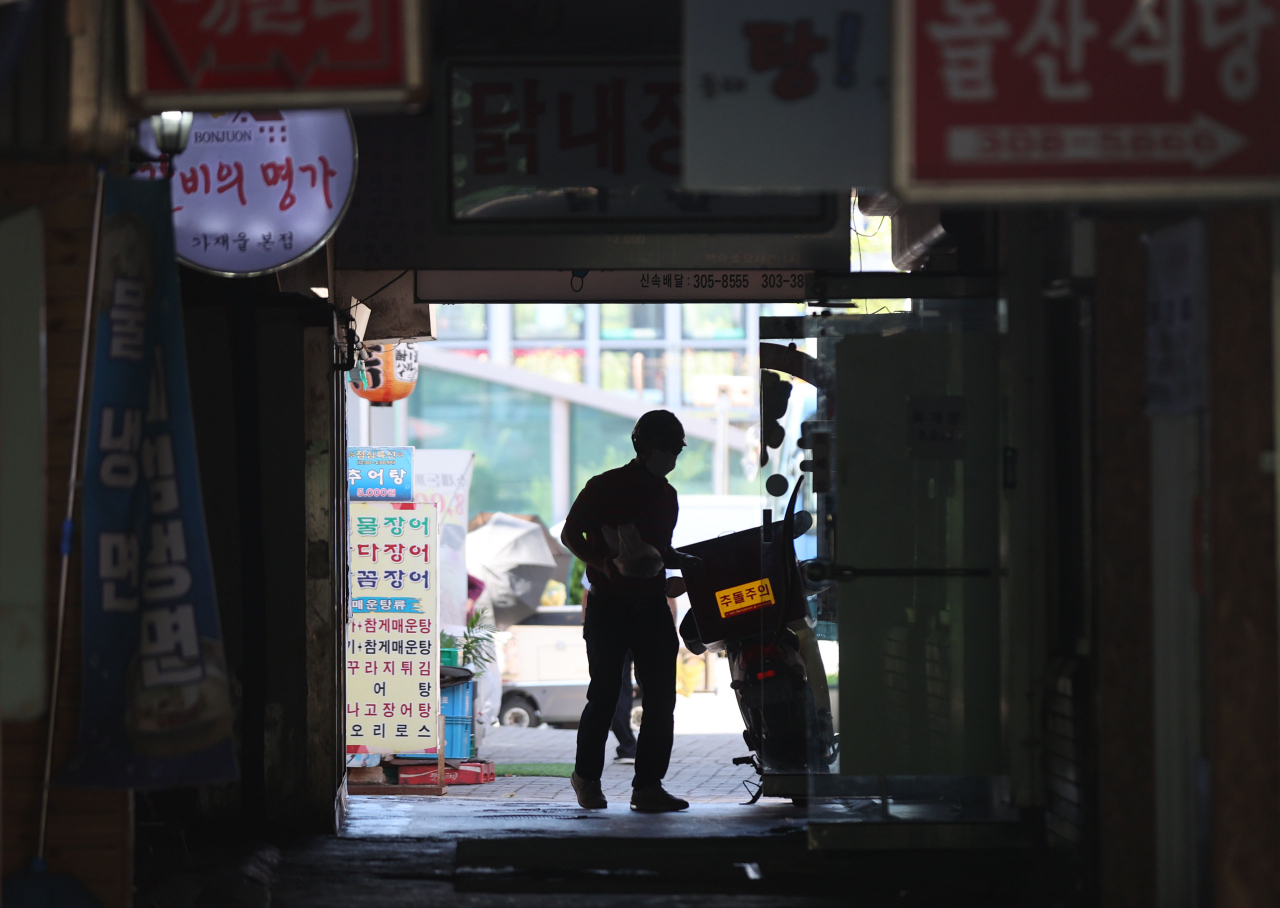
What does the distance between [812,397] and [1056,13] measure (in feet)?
9.51

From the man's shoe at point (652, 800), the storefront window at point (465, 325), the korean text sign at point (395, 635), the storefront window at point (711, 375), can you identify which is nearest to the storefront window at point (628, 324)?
the storefront window at point (711, 375)

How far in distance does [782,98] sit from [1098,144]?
35.6 inches

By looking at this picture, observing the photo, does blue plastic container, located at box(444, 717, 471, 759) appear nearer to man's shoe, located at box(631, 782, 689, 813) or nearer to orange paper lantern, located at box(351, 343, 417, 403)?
orange paper lantern, located at box(351, 343, 417, 403)

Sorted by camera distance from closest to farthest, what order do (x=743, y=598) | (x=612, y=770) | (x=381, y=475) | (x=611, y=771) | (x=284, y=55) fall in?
(x=284, y=55), (x=743, y=598), (x=381, y=475), (x=611, y=771), (x=612, y=770)

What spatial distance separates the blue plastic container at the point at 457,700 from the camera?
11.1 meters

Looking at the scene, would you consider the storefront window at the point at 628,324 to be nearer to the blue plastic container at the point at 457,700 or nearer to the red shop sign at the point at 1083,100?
A: the blue plastic container at the point at 457,700

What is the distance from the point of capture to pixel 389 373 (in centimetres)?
1102

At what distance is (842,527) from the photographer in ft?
20.2

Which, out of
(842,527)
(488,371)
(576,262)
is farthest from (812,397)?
(488,371)

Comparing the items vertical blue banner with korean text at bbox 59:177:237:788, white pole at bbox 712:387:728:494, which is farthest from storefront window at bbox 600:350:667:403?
vertical blue banner with korean text at bbox 59:177:237:788

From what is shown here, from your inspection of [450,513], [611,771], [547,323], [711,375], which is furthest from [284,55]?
[547,323]

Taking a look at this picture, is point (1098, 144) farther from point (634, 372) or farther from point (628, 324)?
point (628, 324)

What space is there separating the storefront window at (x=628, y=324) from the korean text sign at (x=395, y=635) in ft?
75.4

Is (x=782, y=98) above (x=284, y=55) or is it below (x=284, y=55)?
below
